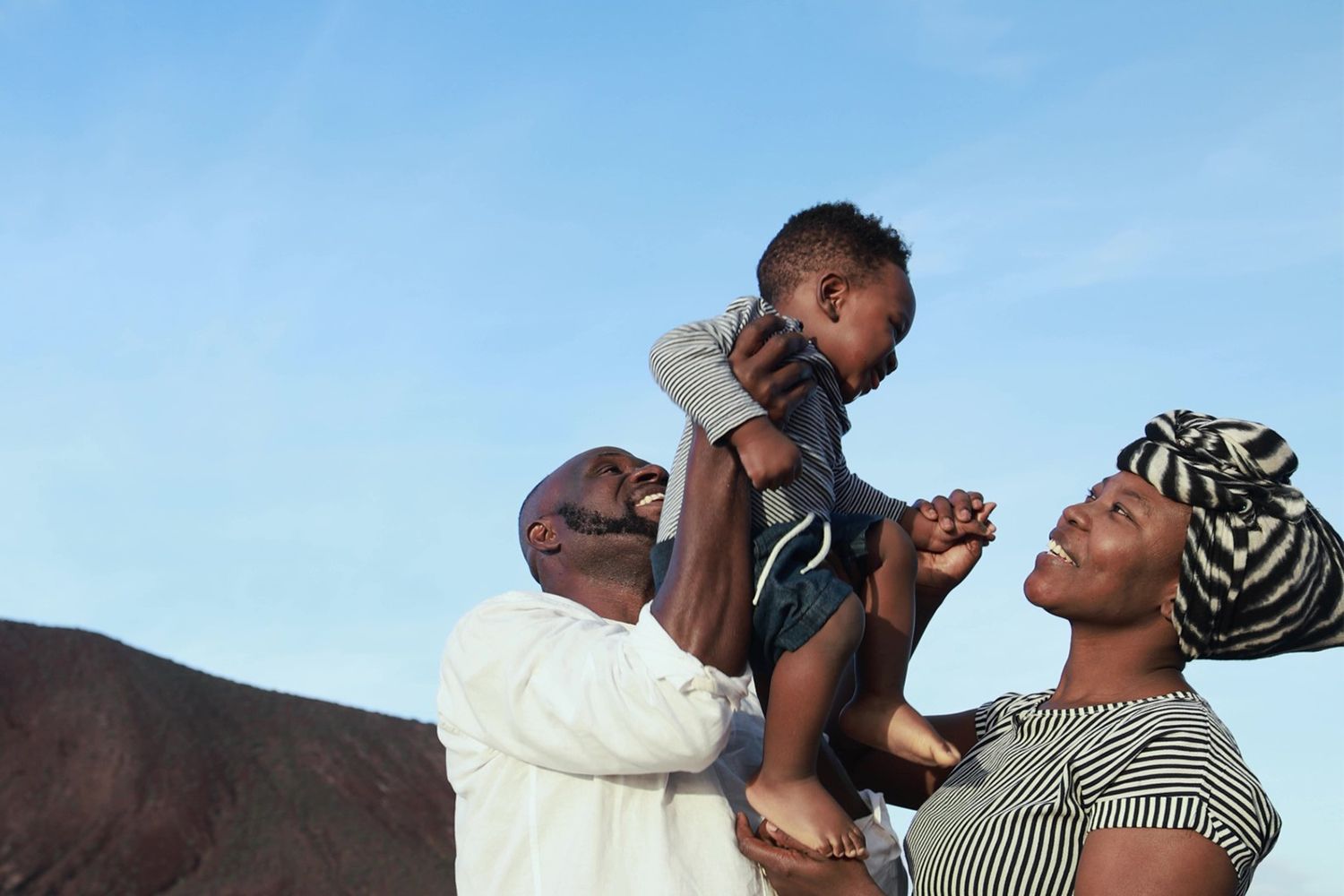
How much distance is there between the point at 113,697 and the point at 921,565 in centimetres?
922

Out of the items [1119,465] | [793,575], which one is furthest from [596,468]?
[1119,465]

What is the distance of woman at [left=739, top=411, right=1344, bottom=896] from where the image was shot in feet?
10.9

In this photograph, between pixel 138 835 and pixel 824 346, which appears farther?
pixel 138 835

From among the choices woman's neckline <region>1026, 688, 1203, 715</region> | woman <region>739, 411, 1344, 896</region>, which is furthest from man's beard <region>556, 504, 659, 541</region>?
woman's neckline <region>1026, 688, 1203, 715</region>

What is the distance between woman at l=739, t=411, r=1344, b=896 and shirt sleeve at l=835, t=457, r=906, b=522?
1.88ft

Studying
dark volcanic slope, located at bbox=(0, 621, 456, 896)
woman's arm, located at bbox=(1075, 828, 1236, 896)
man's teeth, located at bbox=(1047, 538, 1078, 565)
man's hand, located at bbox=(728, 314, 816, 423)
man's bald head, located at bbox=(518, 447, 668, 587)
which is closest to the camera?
woman's arm, located at bbox=(1075, 828, 1236, 896)

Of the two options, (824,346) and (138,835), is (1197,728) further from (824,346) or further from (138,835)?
(138,835)

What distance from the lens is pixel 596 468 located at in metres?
4.78

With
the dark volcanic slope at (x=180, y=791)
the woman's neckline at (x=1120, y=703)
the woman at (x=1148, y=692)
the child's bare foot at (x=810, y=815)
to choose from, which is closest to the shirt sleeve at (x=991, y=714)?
the woman at (x=1148, y=692)

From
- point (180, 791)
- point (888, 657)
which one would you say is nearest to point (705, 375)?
point (888, 657)

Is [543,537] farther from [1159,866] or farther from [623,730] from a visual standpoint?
[1159,866]

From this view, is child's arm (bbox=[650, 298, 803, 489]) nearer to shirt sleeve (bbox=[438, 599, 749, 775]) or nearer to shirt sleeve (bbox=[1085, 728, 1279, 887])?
shirt sleeve (bbox=[438, 599, 749, 775])

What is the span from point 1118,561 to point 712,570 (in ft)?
3.53

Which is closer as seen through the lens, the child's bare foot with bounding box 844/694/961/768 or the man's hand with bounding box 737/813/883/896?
the man's hand with bounding box 737/813/883/896
